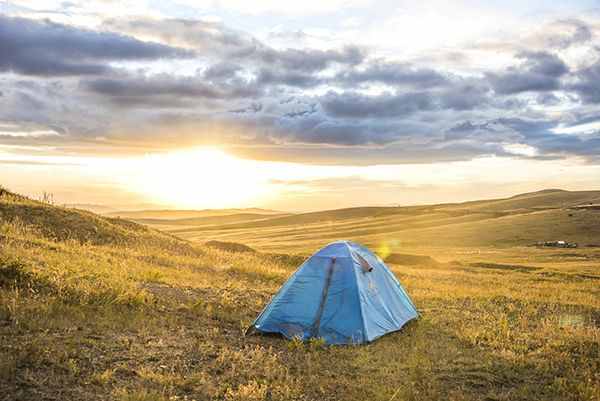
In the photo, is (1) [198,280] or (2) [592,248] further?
(2) [592,248]

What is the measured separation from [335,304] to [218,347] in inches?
128

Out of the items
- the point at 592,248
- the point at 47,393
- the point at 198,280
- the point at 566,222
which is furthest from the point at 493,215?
the point at 47,393

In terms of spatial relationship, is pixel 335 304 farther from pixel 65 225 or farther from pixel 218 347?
pixel 65 225

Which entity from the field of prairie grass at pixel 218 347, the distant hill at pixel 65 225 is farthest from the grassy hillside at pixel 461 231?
the field of prairie grass at pixel 218 347

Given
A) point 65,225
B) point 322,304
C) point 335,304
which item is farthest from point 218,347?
point 65,225

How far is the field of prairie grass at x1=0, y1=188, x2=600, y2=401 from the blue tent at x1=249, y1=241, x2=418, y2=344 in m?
0.46

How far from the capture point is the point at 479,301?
2039 centimetres

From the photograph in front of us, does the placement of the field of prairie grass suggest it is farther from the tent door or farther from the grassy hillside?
the grassy hillside

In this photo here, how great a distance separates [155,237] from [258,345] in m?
20.2

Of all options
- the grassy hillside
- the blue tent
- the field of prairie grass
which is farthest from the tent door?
the grassy hillside

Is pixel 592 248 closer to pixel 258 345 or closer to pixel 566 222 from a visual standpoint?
pixel 566 222

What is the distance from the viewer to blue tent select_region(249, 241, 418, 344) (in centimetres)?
1245

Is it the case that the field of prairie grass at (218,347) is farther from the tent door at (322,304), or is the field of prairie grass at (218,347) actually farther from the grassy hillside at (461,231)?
the grassy hillside at (461,231)

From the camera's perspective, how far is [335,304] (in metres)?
12.8
